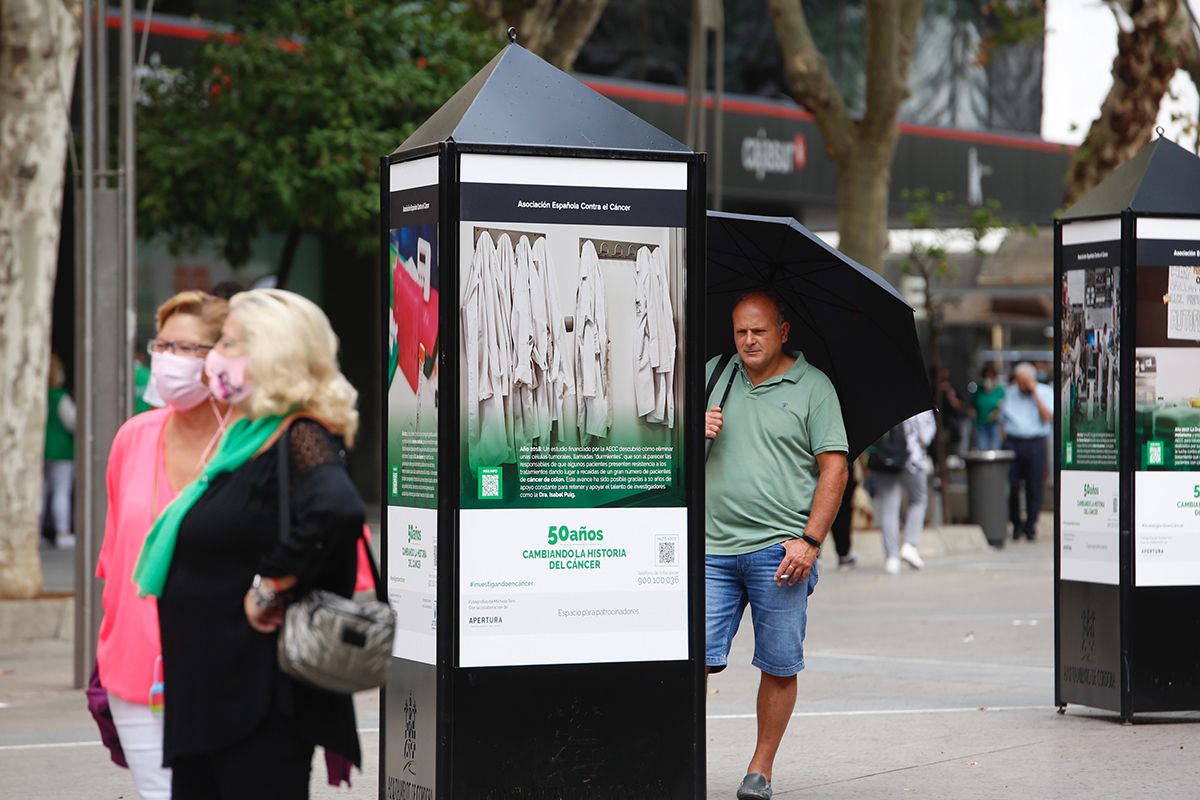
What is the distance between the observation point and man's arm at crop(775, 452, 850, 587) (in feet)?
22.0

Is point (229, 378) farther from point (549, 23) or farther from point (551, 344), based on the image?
point (549, 23)

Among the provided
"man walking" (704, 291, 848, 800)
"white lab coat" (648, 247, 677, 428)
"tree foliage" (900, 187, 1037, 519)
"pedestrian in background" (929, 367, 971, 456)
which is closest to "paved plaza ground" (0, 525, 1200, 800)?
"man walking" (704, 291, 848, 800)

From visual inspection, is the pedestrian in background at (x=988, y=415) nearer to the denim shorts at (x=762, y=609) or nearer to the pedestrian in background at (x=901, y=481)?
the pedestrian in background at (x=901, y=481)

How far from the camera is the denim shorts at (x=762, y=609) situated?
266 inches

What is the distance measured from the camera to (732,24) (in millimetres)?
29719

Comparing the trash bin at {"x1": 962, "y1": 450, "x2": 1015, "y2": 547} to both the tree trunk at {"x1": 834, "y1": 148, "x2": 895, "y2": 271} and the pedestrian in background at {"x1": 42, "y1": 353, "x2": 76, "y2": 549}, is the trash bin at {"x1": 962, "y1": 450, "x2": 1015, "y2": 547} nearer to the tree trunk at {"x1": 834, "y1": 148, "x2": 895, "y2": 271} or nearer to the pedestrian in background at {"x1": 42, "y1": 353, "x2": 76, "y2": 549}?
the tree trunk at {"x1": 834, "y1": 148, "x2": 895, "y2": 271}

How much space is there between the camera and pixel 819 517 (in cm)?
678

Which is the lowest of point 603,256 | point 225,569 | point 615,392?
point 225,569

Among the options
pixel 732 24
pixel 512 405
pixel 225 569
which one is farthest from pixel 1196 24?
pixel 225 569

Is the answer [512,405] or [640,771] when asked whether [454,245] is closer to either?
[512,405]

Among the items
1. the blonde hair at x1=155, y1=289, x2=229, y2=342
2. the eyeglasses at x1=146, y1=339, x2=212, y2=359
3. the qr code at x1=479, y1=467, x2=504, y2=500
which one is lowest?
the qr code at x1=479, y1=467, x2=504, y2=500

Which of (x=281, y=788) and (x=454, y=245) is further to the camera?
(x=454, y=245)

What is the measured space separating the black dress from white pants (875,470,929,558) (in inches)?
495

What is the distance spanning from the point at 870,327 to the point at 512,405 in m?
1.81
